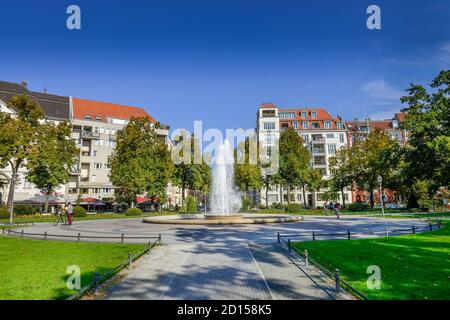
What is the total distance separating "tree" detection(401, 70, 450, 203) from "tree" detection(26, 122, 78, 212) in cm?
4624

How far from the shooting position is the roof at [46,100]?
6362cm

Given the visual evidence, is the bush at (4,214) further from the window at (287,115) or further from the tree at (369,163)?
the window at (287,115)

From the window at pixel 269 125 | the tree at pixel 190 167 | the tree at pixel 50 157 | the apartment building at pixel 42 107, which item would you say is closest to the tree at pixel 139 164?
the tree at pixel 190 167

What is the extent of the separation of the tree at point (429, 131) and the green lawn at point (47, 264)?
30.8 metres

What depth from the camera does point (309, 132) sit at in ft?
290

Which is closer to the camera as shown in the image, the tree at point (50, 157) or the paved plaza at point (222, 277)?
the paved plaza at point (222, 277)

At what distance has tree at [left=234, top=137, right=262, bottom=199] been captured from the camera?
2333 inches

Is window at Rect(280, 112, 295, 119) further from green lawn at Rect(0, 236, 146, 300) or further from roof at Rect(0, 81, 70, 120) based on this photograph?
green lawn at Rect(0, 236, 146, 300)

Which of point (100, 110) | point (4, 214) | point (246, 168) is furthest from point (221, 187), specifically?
point (100, 110)

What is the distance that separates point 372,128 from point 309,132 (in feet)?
87.4
